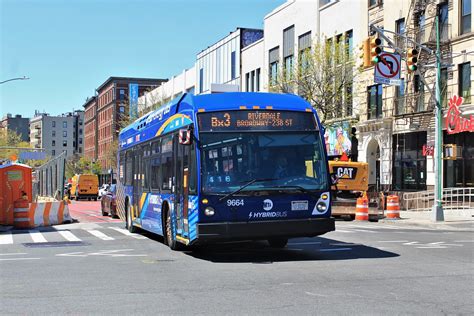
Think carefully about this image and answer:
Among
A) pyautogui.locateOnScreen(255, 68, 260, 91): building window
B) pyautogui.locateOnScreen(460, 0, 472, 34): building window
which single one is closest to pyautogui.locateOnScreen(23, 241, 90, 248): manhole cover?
pyautogui.locateOnScreen(460, 0, 472, 34): building window

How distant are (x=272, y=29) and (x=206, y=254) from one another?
4002cm

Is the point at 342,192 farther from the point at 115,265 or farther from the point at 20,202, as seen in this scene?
the point at 115,265

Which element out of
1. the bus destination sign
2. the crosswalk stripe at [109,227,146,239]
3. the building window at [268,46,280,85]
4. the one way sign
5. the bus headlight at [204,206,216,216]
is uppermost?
the building window at [268,46,280,85]

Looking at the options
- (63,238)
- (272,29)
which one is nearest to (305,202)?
(63,238)

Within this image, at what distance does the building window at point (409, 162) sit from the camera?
112 feet

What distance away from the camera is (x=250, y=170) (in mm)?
11312

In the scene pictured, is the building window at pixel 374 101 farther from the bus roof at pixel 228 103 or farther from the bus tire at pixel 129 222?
the bus roof at pixel 228 103

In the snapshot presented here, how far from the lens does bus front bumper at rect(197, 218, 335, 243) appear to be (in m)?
11.1

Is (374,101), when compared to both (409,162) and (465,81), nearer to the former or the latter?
(409,162)

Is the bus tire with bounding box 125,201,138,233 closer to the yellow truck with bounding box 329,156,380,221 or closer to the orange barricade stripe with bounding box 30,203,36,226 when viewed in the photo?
the orange barricade stripe with bounding box 30,203,36,226

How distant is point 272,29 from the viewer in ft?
166

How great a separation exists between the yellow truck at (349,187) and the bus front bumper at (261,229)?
13621 mm

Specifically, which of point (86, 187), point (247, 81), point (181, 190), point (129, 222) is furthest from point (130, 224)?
point (86, 187)

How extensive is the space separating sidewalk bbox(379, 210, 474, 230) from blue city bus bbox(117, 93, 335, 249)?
12257mm
